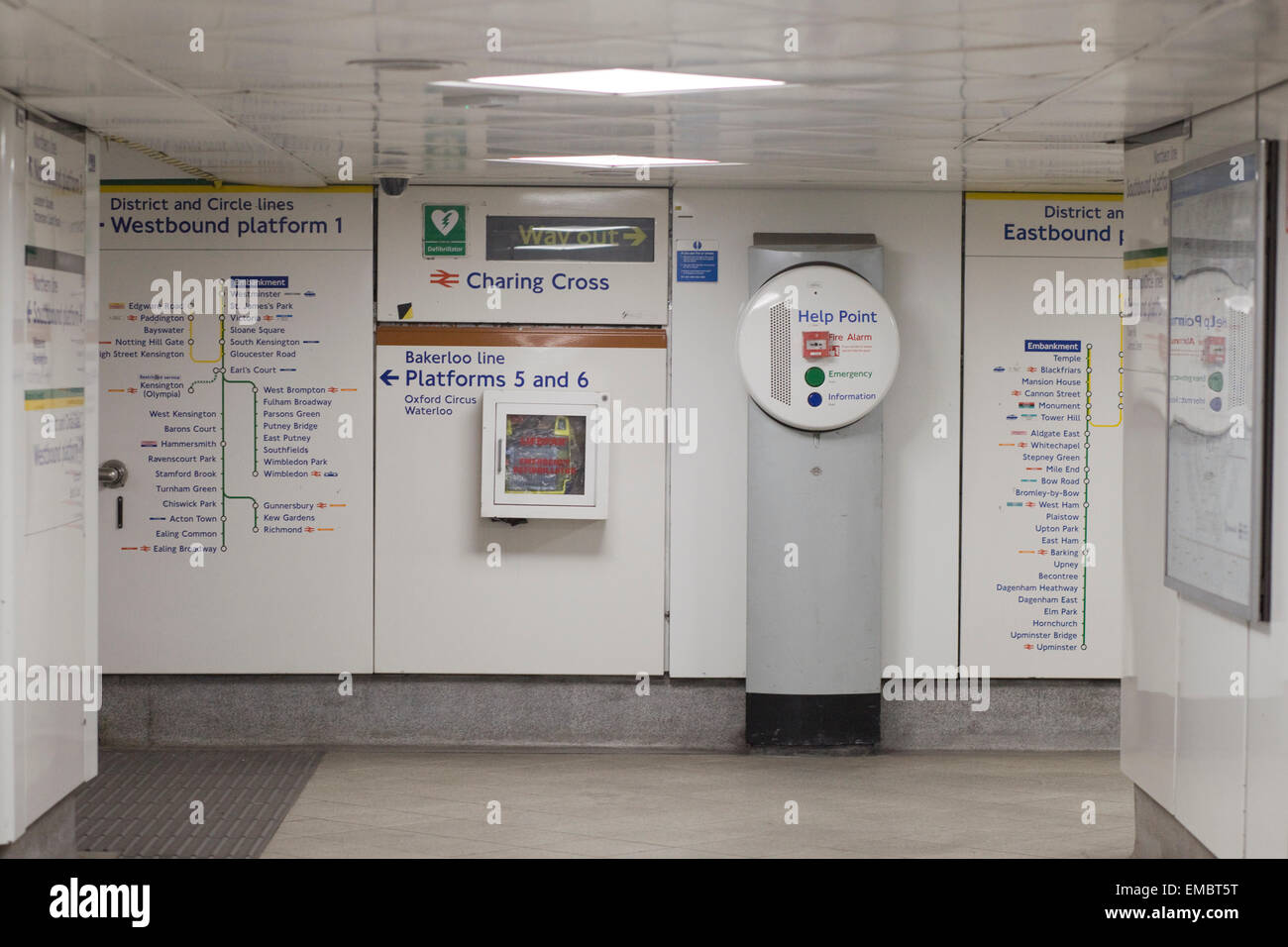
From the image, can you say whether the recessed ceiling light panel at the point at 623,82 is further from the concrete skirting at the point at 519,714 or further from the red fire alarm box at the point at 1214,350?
the concrete skirting at the point at 519,714

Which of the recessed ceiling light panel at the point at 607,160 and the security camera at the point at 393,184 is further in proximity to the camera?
the security camera at the point at 393,184

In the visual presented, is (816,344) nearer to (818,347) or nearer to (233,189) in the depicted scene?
(818,347)

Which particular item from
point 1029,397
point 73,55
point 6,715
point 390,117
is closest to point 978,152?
point 1029,397

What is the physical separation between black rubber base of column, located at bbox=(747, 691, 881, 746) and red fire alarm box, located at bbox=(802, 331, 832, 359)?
152 cm

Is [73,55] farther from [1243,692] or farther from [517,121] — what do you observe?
[1243,692]

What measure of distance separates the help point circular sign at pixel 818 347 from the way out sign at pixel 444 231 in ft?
4.45

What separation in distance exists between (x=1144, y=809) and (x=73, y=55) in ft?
13.4

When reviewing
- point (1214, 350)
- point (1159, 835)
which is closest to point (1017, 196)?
point (1214, 350)

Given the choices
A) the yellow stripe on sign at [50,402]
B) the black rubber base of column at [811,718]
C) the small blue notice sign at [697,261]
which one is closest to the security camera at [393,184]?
the small blue notice sign at [697,261]

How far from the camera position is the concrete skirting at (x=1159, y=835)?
169 inches

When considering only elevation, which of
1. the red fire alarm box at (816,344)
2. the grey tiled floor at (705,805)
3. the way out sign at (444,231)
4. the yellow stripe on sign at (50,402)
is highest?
the way out sign at (444,231)

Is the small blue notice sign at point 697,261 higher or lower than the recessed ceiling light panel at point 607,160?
lower

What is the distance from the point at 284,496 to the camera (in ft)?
20.5
